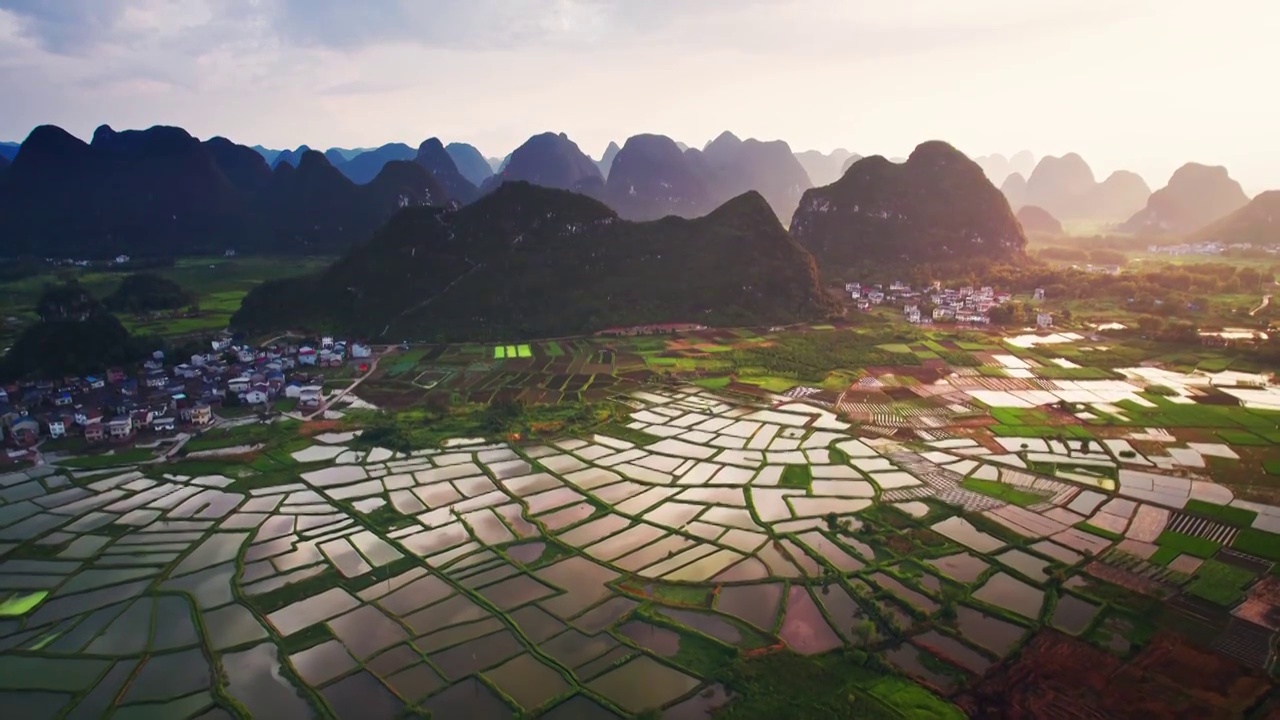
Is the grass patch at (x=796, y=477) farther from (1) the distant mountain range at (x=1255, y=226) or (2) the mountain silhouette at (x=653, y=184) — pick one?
(1) the distant mountain range at (x=1255, y=226)

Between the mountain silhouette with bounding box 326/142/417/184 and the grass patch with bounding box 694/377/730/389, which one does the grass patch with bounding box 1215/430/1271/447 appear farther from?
the mountain silhouette with bounding box 326/142/417/184

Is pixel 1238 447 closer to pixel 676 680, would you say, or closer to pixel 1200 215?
pixel 676 680

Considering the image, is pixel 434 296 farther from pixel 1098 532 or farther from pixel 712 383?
pixel 1098 532

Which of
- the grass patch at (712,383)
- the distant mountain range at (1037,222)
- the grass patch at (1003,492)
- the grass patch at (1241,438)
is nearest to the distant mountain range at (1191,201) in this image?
the distant mountain range at (1037,222)

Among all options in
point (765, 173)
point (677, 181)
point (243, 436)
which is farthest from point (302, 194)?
point (765, 173)

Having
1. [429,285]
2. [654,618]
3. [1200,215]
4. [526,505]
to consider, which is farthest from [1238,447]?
[1200,215]

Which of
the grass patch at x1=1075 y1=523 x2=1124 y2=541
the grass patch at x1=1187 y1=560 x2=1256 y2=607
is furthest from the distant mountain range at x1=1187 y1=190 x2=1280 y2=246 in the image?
the grass patch at x1=1187 y1=560 x2=1256 y2=607
